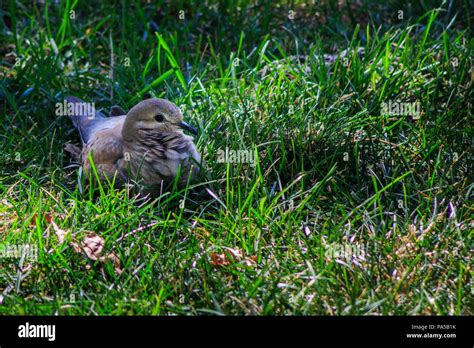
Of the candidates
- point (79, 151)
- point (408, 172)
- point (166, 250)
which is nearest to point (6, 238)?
point (166, 250)

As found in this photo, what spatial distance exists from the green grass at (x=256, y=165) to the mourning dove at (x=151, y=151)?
0.48 feet

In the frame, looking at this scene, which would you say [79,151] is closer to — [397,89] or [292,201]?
[292,201]

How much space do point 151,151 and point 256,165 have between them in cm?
67

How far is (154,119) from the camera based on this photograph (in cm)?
490

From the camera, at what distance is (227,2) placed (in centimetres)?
688

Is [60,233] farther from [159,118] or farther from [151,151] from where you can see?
[159,118]

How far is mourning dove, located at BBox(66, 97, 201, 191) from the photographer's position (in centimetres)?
485

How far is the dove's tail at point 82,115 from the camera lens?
5.54 metres

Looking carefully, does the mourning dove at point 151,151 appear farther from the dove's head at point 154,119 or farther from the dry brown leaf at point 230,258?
the dry brown leaf at point 230,258

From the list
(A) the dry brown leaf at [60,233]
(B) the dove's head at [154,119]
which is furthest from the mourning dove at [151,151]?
(A) the dry brown leaf at [60,233]

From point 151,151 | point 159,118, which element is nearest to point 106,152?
point 151,151

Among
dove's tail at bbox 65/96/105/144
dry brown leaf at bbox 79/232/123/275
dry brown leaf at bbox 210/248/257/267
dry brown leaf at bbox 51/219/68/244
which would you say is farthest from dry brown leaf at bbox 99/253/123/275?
dove's tail at bbox 65/96/105/144

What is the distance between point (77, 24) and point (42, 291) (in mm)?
3368

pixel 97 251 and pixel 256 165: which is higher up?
pixel 256 165
